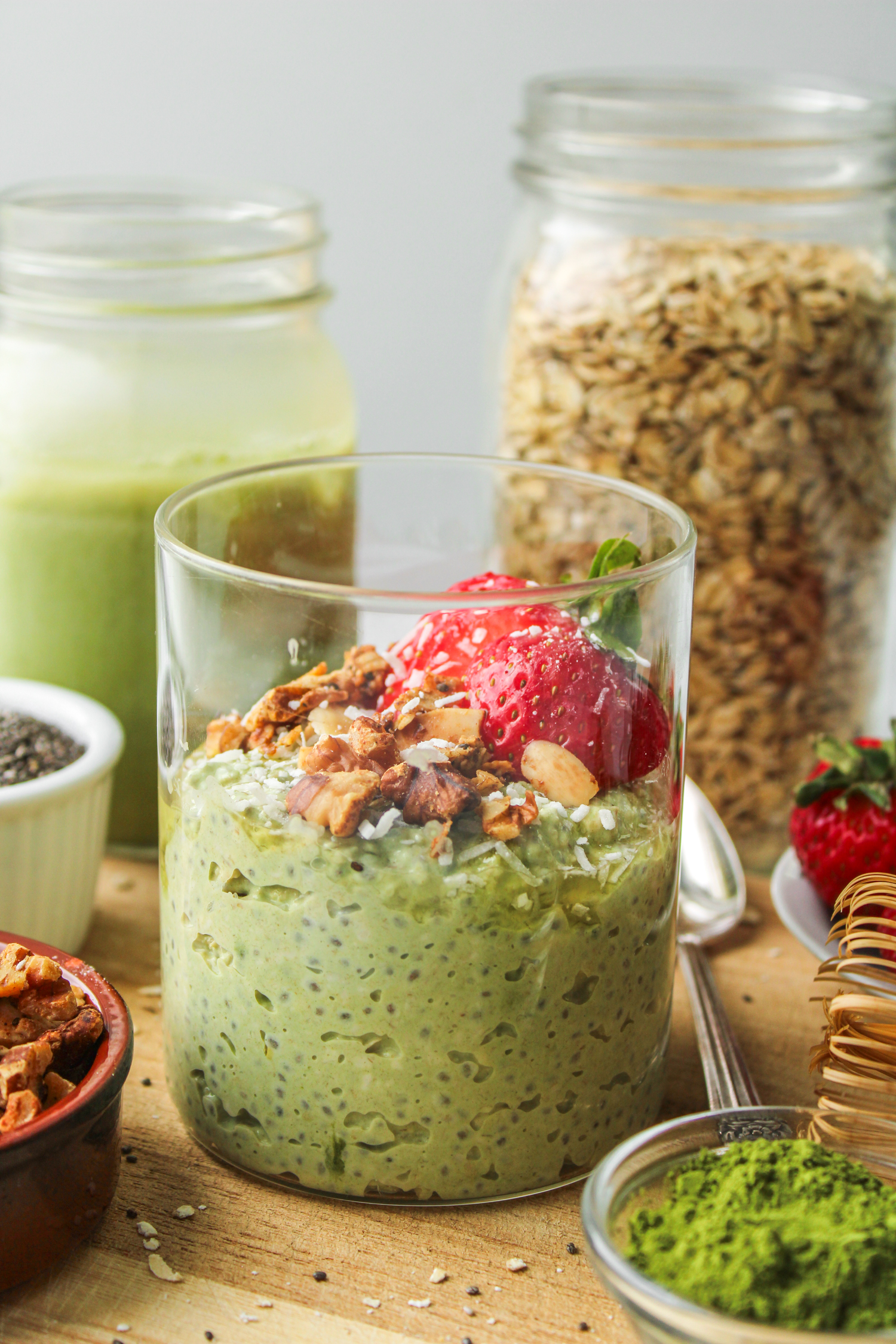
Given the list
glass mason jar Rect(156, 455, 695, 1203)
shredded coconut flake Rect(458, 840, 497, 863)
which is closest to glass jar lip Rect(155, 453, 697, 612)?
glass mason jar Rect(156, 455, 695, 1203)

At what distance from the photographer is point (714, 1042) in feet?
2.71

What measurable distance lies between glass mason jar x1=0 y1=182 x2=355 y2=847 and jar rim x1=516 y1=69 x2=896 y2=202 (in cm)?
20

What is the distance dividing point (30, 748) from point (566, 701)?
1.45ft

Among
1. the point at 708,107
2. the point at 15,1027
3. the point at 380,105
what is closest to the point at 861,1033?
the point at 15,1027

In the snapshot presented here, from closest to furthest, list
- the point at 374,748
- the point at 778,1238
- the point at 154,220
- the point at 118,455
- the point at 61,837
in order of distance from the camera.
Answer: the point at 778,1238 < the point at 374,748 < the point at 61,837 < the point at 118,455 < the point at 154,220

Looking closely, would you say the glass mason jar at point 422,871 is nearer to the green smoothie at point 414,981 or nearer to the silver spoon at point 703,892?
the green smoothie at point 414,981

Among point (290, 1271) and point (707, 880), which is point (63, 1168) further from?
point (707, 880)

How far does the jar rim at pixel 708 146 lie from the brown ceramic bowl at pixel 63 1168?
0.73 m

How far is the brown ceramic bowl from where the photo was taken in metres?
0.62

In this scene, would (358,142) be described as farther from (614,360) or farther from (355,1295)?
(355,1295)

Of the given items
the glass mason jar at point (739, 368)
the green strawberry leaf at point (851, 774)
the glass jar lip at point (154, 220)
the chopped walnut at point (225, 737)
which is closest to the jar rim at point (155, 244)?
the glass jar lip at point (154, 220)

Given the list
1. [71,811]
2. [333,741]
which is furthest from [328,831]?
[71,811]

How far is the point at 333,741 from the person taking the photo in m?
0.67

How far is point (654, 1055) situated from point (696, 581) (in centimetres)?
42
